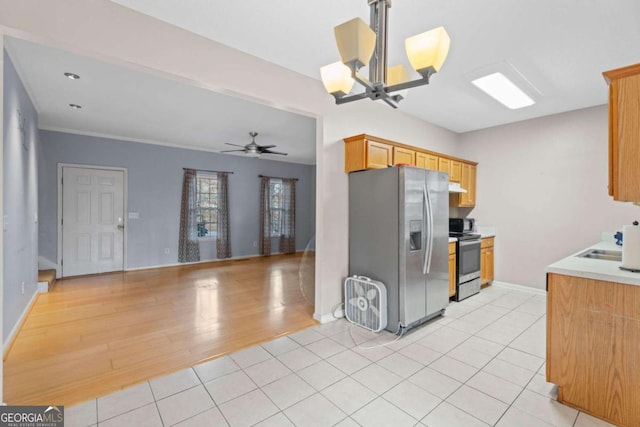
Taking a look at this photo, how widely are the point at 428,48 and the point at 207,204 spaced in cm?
639

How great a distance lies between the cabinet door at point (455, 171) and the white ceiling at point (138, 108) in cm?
237

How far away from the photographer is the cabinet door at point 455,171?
174 inches

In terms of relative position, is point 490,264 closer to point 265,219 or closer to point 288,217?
point 288,217

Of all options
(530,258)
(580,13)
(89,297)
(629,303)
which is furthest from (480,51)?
(89,297)

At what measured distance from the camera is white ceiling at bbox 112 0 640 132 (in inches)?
77.7

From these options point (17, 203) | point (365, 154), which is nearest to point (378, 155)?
point (365, 154)

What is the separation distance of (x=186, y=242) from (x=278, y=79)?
4.88 meters

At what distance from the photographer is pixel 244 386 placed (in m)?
2.07

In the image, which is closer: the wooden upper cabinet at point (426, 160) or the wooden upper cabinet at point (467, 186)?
the wooden upper cabinet at point (426, 160)

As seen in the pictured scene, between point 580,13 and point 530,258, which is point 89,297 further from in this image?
point 530,258

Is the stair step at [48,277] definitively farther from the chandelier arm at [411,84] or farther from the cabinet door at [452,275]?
the cabinet door at [452,275]

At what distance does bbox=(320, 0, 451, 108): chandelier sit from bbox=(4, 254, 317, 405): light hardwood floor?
2.44 m

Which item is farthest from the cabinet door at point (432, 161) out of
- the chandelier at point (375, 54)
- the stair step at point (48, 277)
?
the stair step at point (48, 277)

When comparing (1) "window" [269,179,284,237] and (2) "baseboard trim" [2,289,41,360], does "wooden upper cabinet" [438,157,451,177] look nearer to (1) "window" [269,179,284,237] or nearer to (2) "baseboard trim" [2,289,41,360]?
(1) "window" [269,179,284,237]
